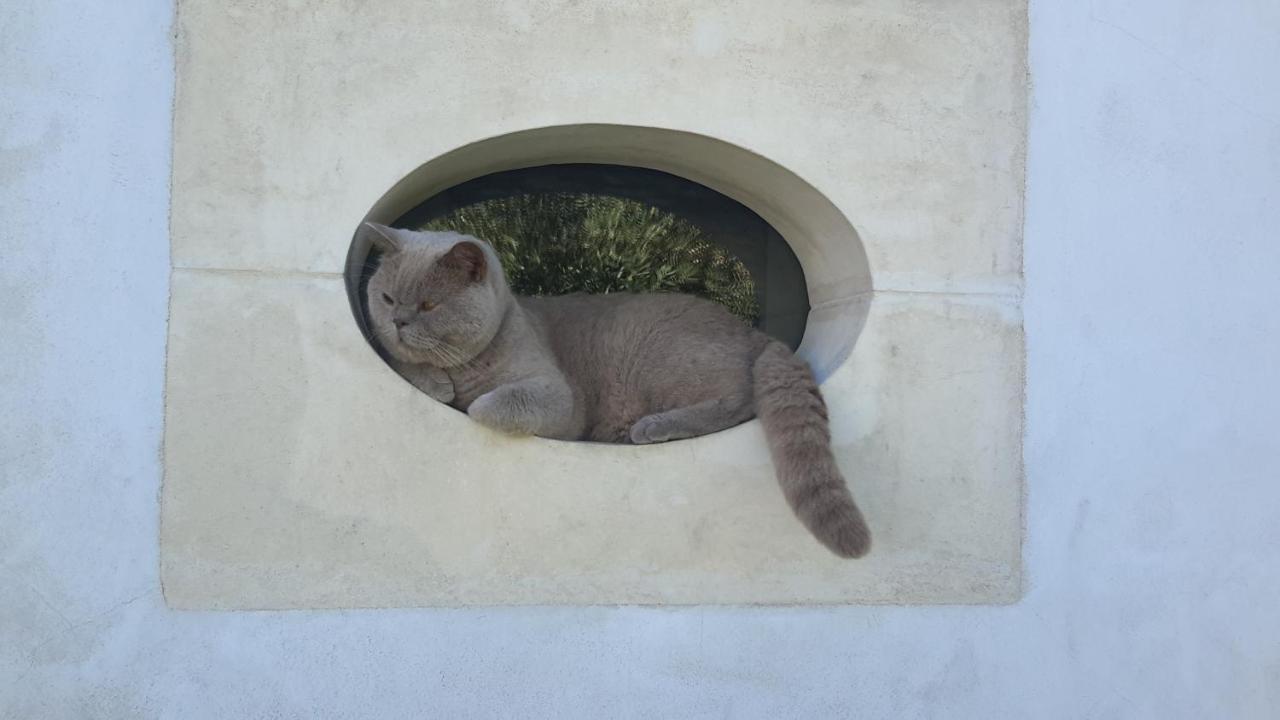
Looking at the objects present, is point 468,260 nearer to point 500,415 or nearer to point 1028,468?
point 500,415

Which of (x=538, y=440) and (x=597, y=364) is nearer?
(x=538, y=440)

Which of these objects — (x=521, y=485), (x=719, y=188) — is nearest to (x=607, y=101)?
(x=719, y=188)

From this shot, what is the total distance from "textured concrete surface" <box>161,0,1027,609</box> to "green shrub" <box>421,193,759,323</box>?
2.09ft

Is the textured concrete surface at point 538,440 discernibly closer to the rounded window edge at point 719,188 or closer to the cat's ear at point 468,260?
the rounded window edge at point 719,188

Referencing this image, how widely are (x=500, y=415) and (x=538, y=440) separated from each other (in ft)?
0.43

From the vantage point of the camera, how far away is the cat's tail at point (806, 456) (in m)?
2.52

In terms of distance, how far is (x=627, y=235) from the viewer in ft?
12.2

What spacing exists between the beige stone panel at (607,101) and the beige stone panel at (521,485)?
0.52 feet

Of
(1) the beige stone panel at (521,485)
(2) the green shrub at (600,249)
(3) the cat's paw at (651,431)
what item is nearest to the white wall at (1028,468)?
(1) the beige stone panel at (521,485)

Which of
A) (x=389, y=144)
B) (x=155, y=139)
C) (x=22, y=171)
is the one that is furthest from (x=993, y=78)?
(x=22, y=171)

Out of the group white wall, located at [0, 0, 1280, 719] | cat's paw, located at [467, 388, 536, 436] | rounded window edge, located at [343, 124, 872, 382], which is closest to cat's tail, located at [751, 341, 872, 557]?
rounded window edge, located at [343, 124, 872, 382]

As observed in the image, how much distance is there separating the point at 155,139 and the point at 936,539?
2.17 m

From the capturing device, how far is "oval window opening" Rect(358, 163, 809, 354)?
3.60 metres

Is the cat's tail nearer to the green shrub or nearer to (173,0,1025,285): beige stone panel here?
(173,0,1025,285): beige stone panel
